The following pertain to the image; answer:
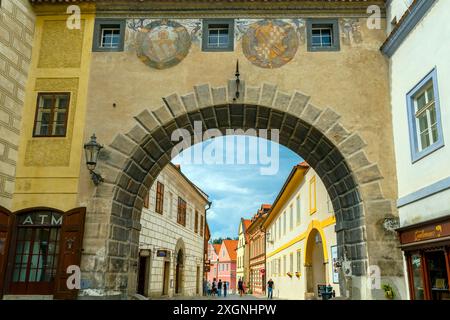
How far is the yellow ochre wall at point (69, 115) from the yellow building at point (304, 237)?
7824mm

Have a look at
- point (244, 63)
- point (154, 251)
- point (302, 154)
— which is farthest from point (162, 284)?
point (244, 63)

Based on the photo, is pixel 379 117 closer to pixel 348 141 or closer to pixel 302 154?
pixel 348 141

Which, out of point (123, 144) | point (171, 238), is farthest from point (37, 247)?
point (171, 238)

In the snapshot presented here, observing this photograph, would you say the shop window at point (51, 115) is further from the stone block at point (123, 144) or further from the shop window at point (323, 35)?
the shop window at point (323, 35)

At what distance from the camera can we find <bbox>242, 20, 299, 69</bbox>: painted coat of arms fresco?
33.6 feet

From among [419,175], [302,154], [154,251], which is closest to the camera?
[419,175]

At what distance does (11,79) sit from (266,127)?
5639 millimetres

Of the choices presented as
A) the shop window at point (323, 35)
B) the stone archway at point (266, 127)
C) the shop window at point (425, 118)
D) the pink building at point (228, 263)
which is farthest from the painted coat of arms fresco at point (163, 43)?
the pink building at point (228, 263)

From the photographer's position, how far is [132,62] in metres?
10.4

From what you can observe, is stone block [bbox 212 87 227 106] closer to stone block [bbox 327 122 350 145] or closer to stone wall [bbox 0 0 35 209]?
stone block [bbox 327 122 350 145]

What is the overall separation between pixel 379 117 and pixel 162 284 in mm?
12104

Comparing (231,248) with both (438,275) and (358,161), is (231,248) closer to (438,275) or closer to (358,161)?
(358,161)

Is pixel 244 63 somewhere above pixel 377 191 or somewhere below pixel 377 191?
above

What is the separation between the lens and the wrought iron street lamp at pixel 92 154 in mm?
9258
